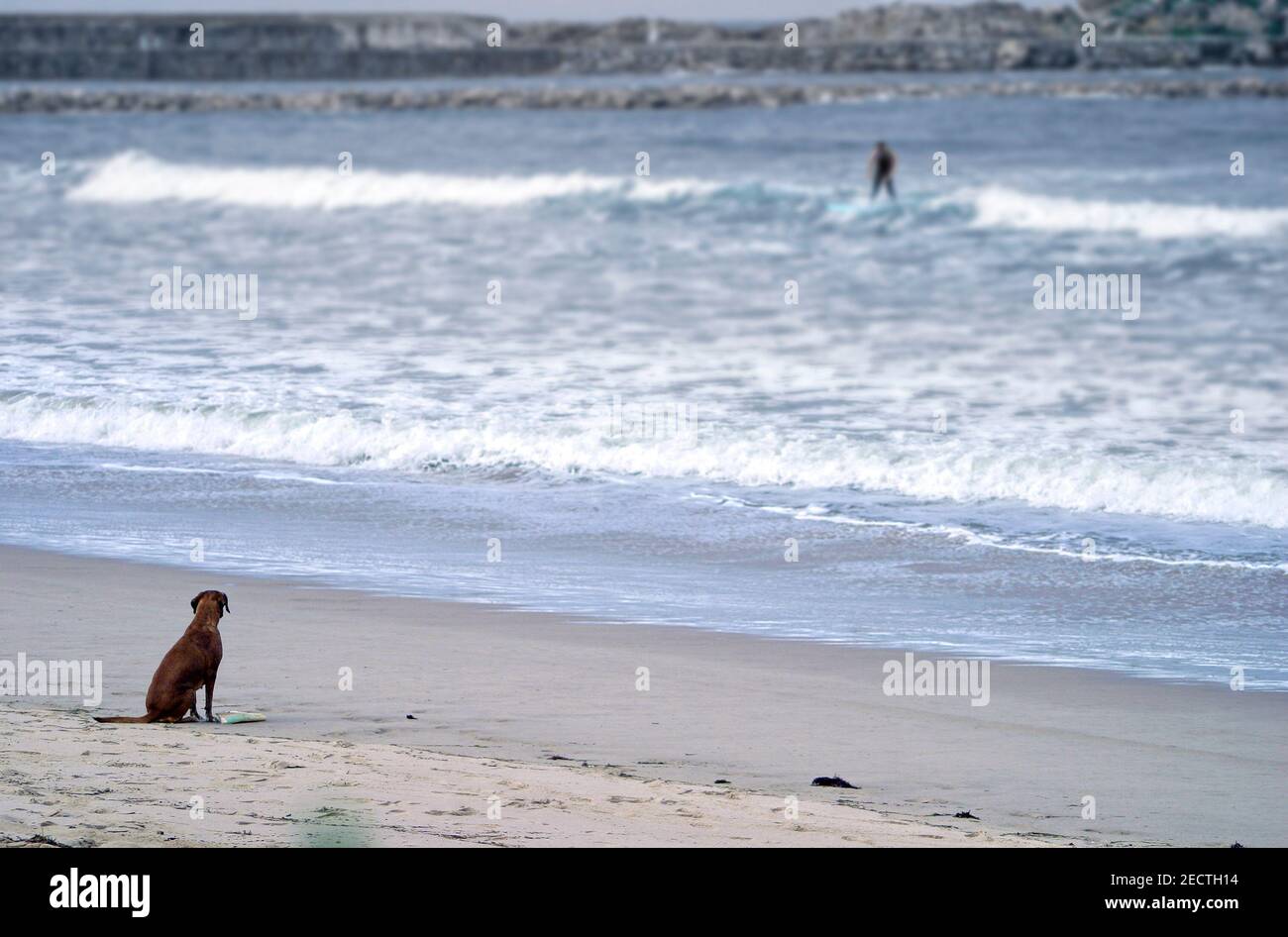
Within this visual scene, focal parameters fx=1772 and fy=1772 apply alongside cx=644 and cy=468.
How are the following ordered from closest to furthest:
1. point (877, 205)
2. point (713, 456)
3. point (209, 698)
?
point (209, 698) → point (713, 456) → point (877, 205)

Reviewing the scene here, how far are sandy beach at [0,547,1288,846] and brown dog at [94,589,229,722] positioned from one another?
0.39 ft

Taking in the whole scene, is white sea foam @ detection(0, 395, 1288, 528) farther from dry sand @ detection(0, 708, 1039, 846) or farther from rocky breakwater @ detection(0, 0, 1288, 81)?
rocky breakwater @ detection(0, 0, 1288, 81)

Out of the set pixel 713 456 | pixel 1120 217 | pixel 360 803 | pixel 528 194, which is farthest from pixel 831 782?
pixel 528 194

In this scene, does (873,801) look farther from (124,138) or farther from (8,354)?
(124,138)

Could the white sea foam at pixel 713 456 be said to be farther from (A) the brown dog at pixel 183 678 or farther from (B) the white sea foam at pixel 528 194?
(B) the white sea foam at pixel 528 194

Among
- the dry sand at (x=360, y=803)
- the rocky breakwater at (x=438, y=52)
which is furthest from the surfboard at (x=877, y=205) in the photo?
the rocky breakwater at (x=438, y=52)

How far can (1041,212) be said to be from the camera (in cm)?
2684

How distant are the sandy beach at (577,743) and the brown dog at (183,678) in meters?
0.12

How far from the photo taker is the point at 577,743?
219 inches

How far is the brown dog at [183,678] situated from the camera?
5.62 meters

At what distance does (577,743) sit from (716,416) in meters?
6.28

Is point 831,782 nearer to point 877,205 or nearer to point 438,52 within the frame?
point 877,205

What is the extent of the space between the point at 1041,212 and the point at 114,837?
955 inches

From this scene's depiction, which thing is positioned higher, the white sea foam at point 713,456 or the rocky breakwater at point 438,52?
the rocky breakwater at point 438,52
